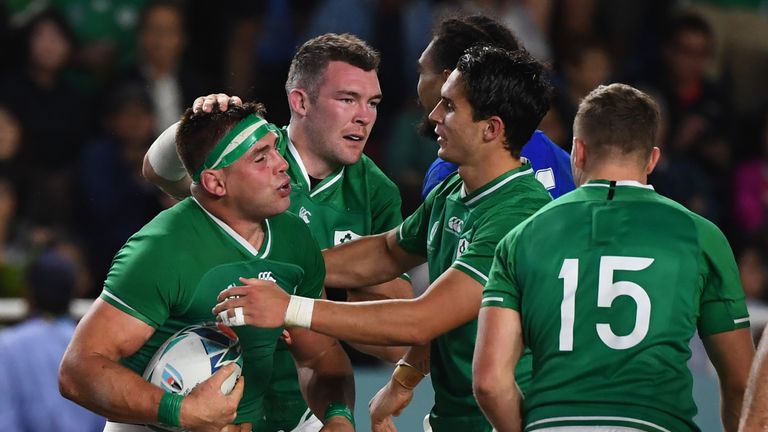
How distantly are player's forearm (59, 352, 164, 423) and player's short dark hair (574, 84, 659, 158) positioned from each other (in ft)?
4.70

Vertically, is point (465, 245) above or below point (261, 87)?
below

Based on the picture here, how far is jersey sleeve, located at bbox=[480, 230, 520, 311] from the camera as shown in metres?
3.77

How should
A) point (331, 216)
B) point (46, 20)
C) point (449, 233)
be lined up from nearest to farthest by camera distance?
point (449, 233) < point (331, 216) < point (46, 20)

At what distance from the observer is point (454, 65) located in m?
5.01

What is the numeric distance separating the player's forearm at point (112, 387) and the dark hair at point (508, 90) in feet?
4.40

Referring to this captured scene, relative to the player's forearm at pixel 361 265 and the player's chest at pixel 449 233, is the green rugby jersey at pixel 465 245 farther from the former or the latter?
the player's forearm at pixel 361 265

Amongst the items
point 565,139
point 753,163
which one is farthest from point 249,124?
point 753,163

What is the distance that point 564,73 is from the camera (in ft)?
31.6

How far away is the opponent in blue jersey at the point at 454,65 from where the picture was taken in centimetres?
493

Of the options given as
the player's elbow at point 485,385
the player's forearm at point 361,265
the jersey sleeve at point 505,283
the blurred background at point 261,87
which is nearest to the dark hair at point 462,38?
the player's forearm at point 361,265

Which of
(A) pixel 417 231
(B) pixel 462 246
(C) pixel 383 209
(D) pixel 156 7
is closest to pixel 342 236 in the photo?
(C) pixel 383 209

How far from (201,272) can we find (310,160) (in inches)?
50.1

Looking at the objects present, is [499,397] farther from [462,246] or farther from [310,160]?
[310,160]

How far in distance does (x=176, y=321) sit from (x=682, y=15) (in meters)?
6.67
